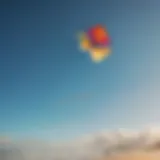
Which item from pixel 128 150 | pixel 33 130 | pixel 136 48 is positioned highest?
pixel 136 48

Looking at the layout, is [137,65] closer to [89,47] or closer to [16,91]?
[89,47]

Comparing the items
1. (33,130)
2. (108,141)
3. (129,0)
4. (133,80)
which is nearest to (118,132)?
(108,141)

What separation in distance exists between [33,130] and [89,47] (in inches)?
14.7

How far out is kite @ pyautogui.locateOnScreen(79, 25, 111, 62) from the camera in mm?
1271

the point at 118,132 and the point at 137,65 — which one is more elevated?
the point at 137,65

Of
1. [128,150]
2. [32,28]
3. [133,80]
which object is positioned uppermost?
[32,28]

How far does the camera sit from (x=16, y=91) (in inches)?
49.6

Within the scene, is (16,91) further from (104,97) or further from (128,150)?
(128,150)

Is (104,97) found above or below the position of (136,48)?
below

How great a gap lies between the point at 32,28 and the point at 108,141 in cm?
51

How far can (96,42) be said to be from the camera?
1.29 metres

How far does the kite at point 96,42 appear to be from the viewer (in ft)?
4.17

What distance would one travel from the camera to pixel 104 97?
4.13ft

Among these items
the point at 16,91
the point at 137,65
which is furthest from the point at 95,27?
the point at 16,91
